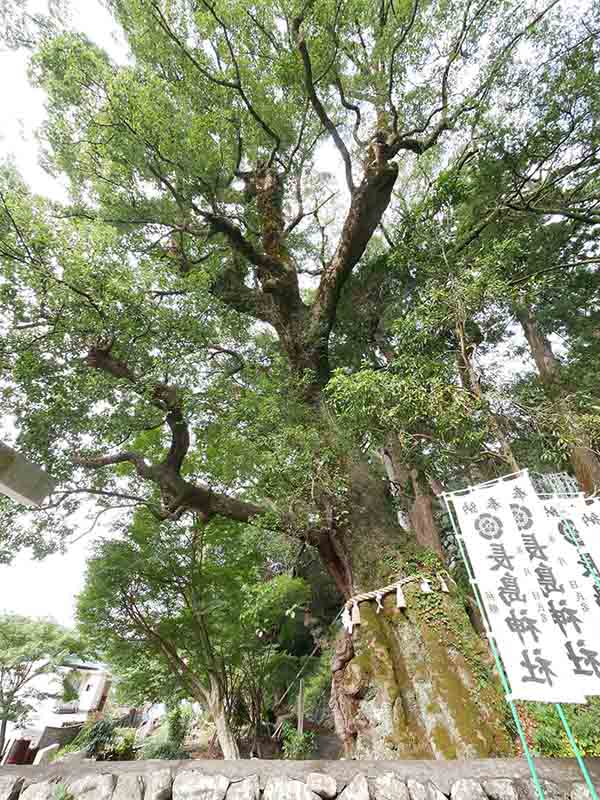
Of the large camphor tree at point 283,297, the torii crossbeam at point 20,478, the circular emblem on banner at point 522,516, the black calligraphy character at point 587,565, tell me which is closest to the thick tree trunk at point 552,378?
the large camphor tree at point 283,297

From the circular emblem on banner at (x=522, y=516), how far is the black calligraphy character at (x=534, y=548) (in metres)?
0.08

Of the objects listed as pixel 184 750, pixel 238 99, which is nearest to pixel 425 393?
pixel 238 99

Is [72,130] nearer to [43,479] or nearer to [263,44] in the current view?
[263,44]

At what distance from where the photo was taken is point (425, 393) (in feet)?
13.2

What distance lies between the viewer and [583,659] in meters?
2.38

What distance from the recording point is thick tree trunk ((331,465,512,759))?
3.36 m

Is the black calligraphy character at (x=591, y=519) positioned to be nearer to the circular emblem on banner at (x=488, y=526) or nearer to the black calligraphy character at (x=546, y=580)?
the black calligraphy character at (x=546, y=580)

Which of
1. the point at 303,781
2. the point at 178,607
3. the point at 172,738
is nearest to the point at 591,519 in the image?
the point at 303,781

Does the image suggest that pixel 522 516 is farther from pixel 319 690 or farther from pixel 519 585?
pixel 319 690

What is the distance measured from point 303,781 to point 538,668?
1.77m

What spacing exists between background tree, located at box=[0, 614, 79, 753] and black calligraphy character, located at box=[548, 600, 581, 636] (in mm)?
10297

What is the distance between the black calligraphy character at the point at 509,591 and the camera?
8.52 feet

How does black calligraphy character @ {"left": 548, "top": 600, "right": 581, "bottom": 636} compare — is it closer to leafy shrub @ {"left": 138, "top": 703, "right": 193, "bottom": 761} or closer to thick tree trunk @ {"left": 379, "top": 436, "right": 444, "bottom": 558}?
thick tree trunk @ {"left": 379, "top": 436, "right": 444, "bottom": 558}

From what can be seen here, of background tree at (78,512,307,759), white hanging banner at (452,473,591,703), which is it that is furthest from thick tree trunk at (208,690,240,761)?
white hanging banner at (452,473,591,703)
